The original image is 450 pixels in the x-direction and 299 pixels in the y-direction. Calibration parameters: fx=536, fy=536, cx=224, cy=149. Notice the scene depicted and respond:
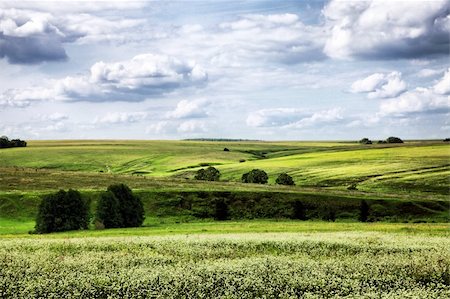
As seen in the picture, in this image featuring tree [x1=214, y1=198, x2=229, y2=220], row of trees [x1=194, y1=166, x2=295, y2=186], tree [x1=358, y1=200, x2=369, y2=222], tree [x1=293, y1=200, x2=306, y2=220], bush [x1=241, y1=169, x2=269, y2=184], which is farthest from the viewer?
bush [x1=241, y1=169, x2=269, y2=184]

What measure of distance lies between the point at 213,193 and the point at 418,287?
2565 inches

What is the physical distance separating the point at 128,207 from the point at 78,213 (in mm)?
6082

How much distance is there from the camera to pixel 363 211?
261ft

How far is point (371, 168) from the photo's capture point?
124 meters

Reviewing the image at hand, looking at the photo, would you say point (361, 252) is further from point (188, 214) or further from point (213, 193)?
point (213, 193)

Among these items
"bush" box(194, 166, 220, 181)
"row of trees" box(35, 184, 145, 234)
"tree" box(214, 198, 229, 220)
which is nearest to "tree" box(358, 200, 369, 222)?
"tree" box(214, 198, 229, 220)

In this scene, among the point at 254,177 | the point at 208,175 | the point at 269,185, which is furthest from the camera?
the point at 208,175

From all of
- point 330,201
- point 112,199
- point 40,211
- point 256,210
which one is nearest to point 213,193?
point 256,210

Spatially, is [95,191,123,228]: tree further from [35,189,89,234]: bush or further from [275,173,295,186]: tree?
[275,173,295,186]: tree

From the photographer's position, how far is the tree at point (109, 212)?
6288 centimetres

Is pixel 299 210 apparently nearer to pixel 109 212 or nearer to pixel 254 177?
pixel 109 212

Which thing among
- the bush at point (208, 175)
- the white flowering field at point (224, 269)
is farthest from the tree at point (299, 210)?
the white flowering field at point (224, 269)

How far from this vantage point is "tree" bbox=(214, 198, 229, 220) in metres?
78.2

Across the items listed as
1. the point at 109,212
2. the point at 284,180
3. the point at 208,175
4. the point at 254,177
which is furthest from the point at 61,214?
the point at 208,175
